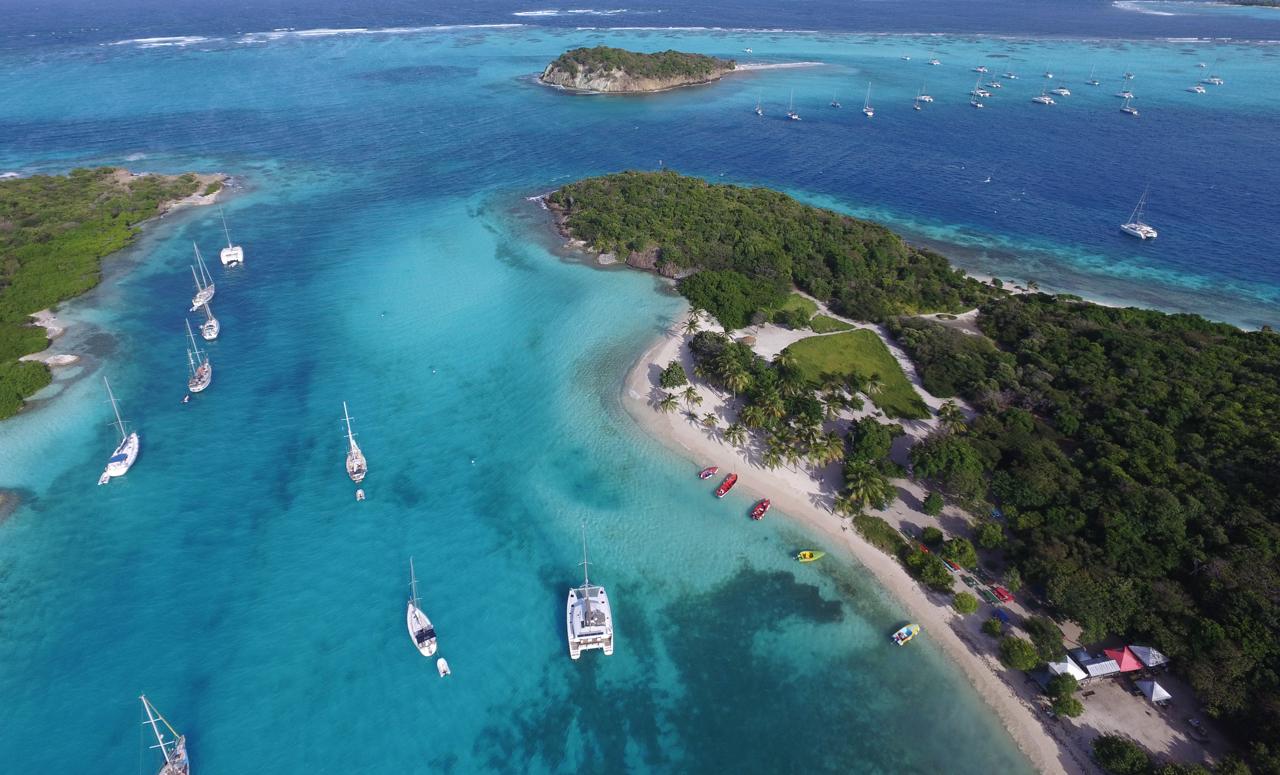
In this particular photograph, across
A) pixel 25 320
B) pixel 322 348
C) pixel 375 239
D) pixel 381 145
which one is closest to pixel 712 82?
pixel 381 145

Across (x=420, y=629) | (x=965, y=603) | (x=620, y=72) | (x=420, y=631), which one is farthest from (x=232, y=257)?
(x=620, y=72)

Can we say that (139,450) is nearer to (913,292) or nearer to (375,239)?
(375,239)

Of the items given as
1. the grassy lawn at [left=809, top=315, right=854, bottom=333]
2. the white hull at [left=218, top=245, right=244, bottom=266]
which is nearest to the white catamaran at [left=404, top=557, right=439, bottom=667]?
the grassy lawn at [left=809, top=315, right=854, bottom=333]

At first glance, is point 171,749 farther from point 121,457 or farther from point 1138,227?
point 1138,227

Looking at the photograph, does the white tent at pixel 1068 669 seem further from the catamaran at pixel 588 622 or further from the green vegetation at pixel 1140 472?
the catamaran at pixel 588 622

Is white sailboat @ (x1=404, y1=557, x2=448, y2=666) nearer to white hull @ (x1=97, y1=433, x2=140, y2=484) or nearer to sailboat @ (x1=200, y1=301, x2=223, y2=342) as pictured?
white hull @ (x1=97, y1=433, x2=140, y2=484)
